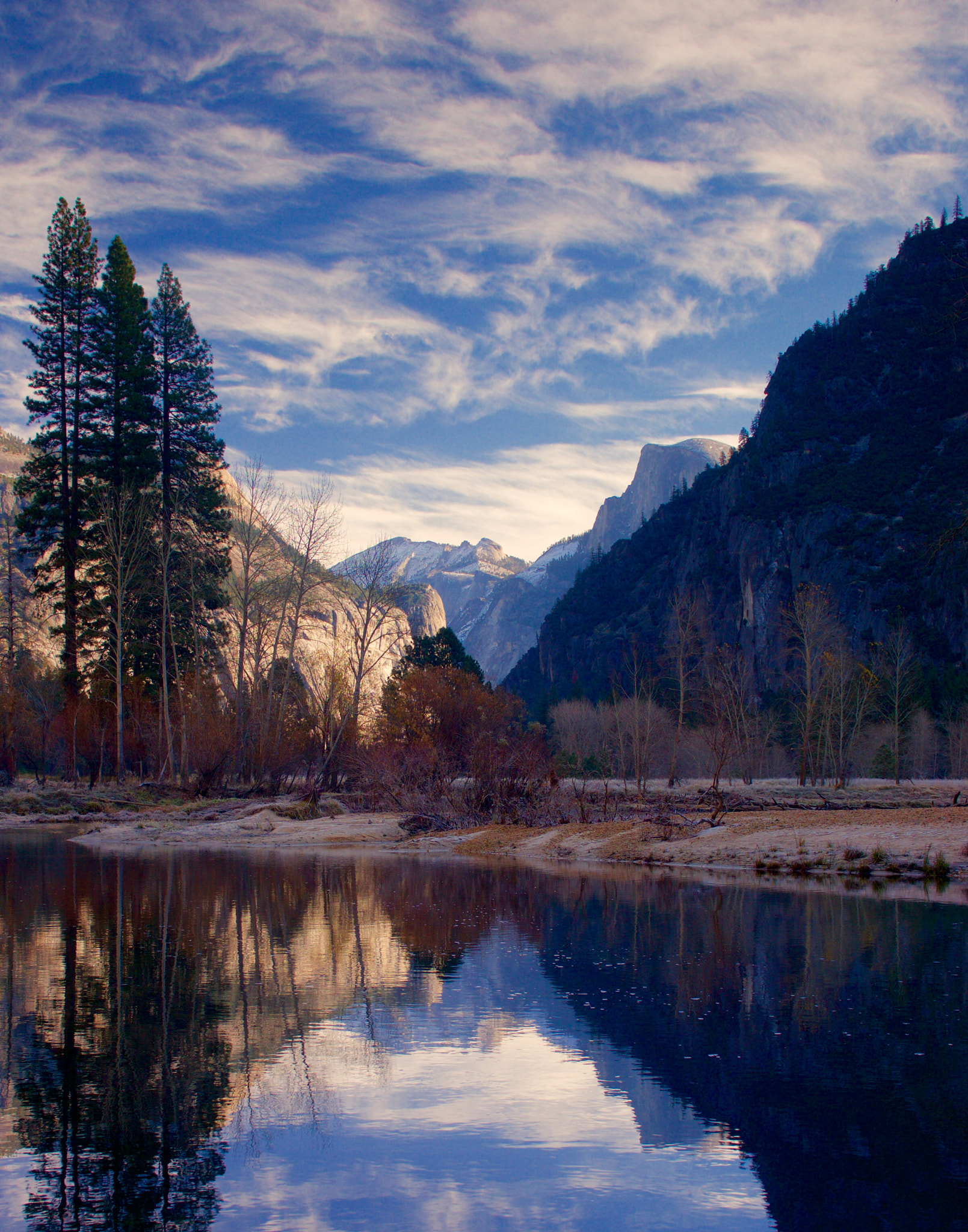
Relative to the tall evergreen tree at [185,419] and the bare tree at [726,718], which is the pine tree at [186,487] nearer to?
the tall evergreen tree at [185,419]

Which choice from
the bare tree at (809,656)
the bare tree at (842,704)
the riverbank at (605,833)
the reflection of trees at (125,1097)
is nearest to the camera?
the reflection of trees at (125,1097)

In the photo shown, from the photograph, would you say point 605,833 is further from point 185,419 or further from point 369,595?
point 185,419

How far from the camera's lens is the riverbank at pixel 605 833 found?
747 inches

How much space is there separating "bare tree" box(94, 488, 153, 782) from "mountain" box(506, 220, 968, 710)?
5752 cm

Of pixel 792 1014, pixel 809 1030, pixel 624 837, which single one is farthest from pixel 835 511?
pixel 809 1030

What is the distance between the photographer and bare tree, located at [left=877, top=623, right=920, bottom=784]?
210ft

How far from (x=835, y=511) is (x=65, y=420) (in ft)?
338

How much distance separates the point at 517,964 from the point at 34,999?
475 centimetres

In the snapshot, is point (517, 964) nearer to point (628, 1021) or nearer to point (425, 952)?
point (425, 952)

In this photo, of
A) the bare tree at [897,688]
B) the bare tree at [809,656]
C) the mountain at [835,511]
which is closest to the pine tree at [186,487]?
the bare tree at [809,656]

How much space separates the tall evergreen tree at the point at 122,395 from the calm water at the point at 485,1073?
35.5m

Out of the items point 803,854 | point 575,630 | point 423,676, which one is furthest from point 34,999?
point 575,630

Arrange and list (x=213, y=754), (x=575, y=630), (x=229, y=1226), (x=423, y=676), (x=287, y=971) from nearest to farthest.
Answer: (x=229, y=1226) → (x=287, y=971) → (x=213, y=754) → (x=423, y=676) → (x=575, y=630)

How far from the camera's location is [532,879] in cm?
1859
